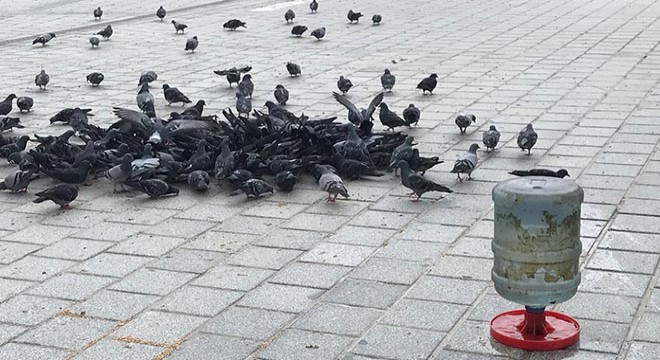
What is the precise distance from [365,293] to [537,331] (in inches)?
47.3

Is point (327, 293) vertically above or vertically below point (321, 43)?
above

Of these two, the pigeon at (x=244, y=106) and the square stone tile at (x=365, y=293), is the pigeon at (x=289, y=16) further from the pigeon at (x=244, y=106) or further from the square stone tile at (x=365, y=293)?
the square stone tile at (x=365, y=293)

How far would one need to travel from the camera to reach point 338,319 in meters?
5.92

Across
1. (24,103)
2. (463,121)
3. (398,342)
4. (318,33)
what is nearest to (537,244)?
(398,342)

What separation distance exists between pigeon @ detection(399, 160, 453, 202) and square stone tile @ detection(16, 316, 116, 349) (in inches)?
120

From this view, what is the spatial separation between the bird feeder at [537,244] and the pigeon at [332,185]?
9.74 feet

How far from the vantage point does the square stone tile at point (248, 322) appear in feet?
18.9

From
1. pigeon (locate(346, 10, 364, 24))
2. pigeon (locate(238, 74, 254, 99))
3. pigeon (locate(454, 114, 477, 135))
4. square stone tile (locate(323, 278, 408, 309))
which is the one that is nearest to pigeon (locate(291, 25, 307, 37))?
pigeon (locate(346, 10, 364, 24))

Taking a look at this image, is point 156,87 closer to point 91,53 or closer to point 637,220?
point 91,53

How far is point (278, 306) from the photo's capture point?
20.1 ft

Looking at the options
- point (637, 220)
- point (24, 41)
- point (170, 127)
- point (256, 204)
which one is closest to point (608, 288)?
point (637, 220)

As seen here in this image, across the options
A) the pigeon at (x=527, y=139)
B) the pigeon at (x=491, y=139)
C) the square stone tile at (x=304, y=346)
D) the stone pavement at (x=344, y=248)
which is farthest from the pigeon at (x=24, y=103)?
the square stone tile at (x=304, y=346)

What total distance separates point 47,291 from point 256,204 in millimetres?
2279

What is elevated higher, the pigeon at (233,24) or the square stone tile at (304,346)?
the square stone tile at (304,346)
